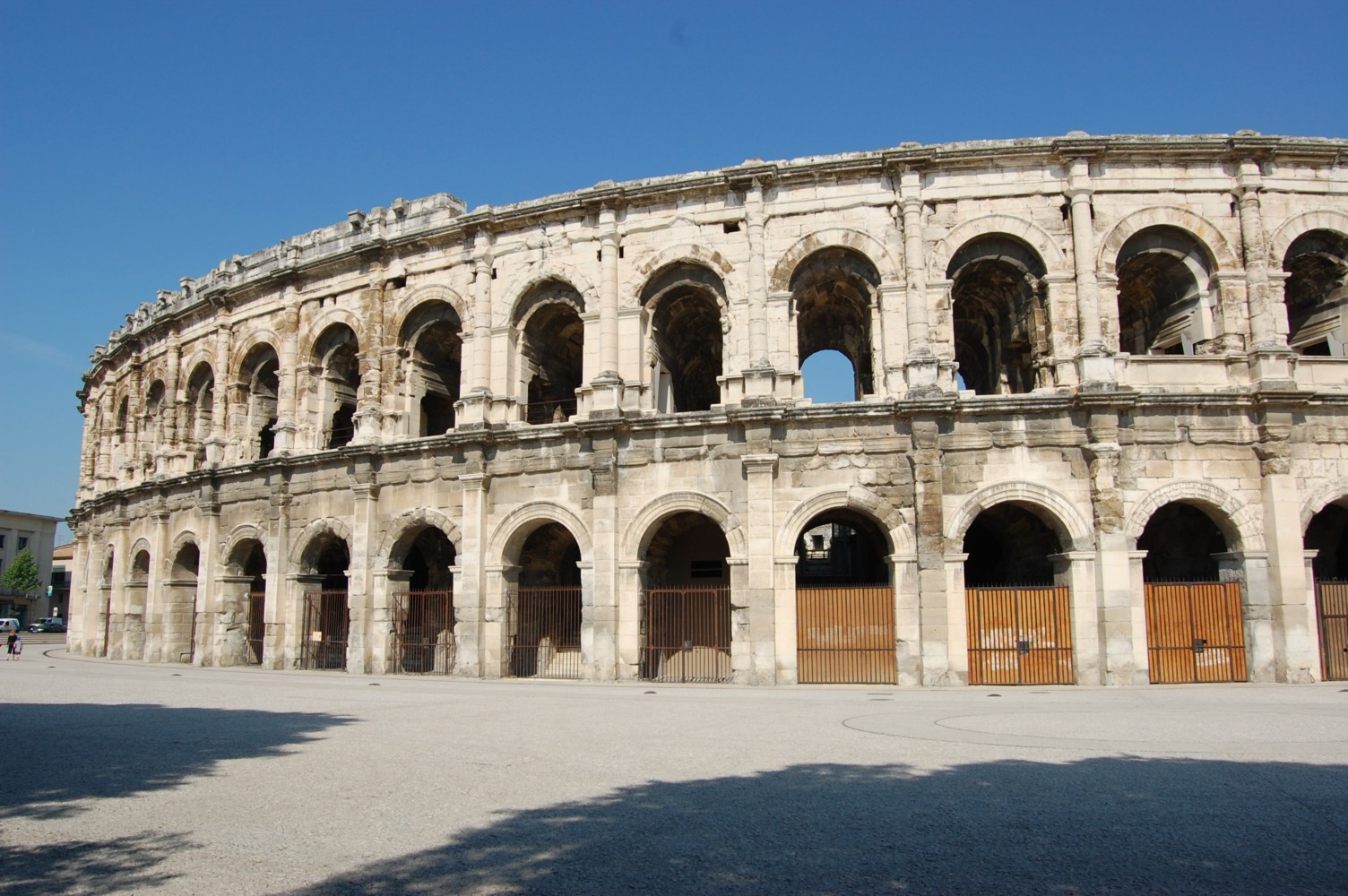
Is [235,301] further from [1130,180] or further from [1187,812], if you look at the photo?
[1187,812]

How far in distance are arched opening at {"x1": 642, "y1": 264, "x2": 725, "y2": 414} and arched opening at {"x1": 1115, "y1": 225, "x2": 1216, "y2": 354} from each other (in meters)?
7.60

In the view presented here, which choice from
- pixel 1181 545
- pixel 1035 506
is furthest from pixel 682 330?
pixel 1181 545

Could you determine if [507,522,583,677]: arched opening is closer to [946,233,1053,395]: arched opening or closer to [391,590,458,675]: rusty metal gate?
[391,590,458,675]: rusty metal gate

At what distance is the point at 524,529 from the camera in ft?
59.7

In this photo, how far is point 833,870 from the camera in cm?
453

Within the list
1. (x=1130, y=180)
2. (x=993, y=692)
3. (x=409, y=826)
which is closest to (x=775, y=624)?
(x=993, y=692)

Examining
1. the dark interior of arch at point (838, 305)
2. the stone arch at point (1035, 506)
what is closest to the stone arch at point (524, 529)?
the dark interior of arch at point (838, 305)

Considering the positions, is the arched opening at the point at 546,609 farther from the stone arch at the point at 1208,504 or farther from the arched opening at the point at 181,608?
the stone arch at the point at 1208,504

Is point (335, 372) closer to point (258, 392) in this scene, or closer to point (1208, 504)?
point (258, 392)

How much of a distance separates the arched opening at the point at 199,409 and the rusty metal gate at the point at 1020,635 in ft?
63.4

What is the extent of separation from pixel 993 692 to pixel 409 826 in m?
11.0

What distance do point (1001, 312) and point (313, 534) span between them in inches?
600

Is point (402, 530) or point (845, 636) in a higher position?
point (402, 530)

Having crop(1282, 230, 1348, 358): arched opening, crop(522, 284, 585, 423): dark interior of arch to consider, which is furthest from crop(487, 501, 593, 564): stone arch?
crop(1282, 230, 1348, 358): arched opening
